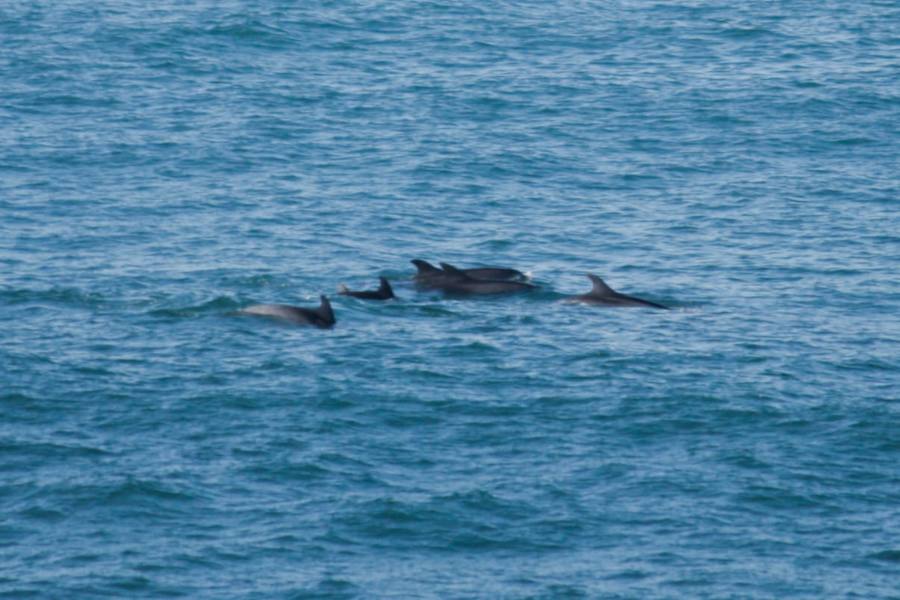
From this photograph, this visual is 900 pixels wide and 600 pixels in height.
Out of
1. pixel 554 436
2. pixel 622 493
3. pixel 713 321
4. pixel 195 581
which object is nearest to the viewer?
pixel 195 581

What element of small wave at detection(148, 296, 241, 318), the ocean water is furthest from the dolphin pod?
small wave at detection(148, 296, 241, 318)

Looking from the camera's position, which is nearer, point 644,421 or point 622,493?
point 622,493

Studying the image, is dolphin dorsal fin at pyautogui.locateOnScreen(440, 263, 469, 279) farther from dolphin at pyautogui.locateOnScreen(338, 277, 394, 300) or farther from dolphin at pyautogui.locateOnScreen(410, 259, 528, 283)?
dolphin at pyautogui.locateOnScreen(338, 277, 394, 300)

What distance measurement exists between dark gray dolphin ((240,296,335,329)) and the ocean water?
1.02 feet

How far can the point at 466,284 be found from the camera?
129 feet

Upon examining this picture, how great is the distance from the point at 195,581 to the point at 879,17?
49275 mm

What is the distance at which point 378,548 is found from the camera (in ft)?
91.5

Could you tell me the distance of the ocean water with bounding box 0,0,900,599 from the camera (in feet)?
91.7

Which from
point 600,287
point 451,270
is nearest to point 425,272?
point 451,270

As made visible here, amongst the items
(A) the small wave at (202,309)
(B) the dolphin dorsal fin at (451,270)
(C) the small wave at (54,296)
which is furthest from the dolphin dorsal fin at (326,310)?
(C) the small wave at (54,296)

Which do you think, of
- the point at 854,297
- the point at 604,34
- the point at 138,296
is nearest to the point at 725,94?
the point at 604,34

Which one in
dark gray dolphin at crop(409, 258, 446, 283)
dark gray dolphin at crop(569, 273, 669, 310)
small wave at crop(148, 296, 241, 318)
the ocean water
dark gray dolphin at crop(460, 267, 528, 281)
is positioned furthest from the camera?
dark gray dolphin at crop(460, 267, 528, 281)

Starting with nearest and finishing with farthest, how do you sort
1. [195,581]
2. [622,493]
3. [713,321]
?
[195,581] → [622,493] → [713,321]

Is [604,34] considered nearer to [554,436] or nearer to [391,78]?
[391,78]
